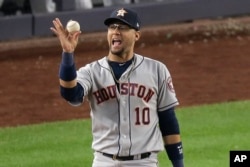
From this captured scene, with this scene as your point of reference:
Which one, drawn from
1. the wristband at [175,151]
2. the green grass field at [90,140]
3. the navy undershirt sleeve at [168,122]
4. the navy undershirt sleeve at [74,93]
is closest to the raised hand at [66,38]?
the navy undershirt sleeve at [74,93]

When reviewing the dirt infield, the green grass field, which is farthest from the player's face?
the dirt infield

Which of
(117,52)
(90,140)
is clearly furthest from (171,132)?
(90,140)

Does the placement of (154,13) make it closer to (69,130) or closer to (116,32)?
(69,130)

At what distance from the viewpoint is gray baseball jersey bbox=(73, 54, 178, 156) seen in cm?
600

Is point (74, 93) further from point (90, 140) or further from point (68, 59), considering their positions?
point (90, 140)

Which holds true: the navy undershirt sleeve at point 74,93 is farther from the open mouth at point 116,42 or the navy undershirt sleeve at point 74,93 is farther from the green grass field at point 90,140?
the green grass field at point 90,140

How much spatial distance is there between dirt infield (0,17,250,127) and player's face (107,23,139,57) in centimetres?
530

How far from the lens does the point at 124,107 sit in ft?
19.8

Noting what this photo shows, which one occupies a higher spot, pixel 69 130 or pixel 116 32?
pixel 116 32

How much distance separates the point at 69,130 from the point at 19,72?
3.60 m

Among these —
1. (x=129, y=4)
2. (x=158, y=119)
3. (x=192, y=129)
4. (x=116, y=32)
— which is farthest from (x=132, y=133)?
(x=129, y=4)

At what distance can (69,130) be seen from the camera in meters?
10.5

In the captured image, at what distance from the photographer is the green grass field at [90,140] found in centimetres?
919

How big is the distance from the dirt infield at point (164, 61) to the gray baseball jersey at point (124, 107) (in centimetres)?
518
